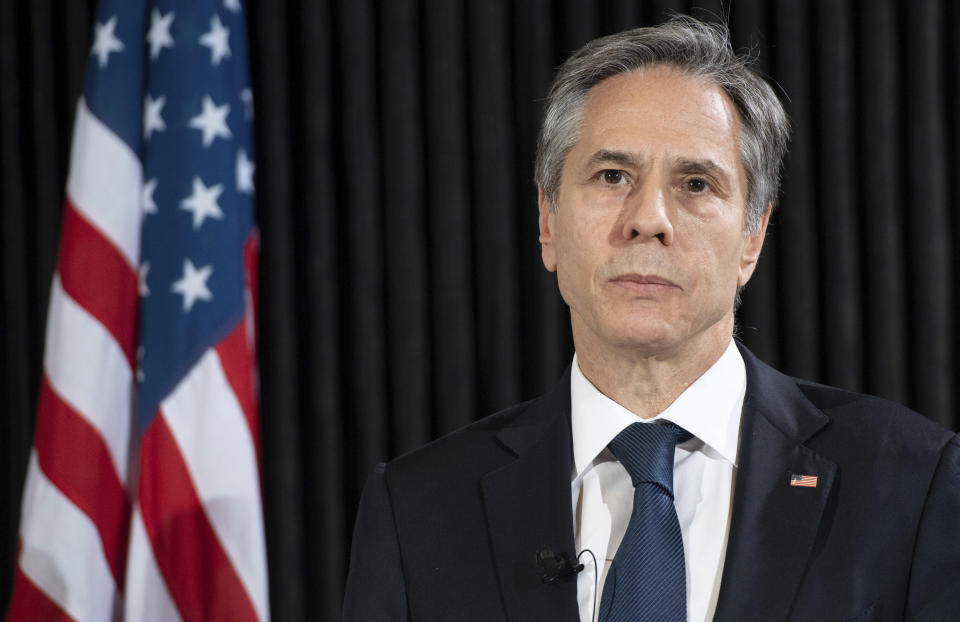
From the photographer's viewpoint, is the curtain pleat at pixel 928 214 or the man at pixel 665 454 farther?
the curtain pleat at pixel 928 214

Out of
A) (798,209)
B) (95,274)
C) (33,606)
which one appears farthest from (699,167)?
(33,606)

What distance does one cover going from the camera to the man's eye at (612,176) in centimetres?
166

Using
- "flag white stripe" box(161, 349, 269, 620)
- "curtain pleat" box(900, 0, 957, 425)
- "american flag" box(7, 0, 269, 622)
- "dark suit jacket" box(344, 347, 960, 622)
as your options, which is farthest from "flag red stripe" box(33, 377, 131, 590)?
"curtain pleat" box(900, 0, 957, 425)

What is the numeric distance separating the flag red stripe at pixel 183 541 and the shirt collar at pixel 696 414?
1.46 meters

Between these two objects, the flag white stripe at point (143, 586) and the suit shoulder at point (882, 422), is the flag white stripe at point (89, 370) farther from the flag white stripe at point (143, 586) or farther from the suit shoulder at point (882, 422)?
the suit shoulder at point (882, 422)

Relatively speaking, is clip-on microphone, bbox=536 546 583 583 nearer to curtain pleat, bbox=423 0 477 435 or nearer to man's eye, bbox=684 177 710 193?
man's eye, bbox=684 177 710 193

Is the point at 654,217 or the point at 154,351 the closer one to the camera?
the point at 654,217

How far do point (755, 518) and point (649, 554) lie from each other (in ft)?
0.52

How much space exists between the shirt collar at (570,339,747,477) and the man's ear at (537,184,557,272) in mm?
226

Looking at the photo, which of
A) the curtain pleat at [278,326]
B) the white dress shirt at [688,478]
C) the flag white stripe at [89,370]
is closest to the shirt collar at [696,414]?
the white dress shirt at [688,478]

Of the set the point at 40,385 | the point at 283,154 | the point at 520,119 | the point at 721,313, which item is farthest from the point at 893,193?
the point at 40,385

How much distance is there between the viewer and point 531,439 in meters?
1.73

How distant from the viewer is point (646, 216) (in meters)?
1.57

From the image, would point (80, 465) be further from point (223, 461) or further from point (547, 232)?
point (547, 232)
